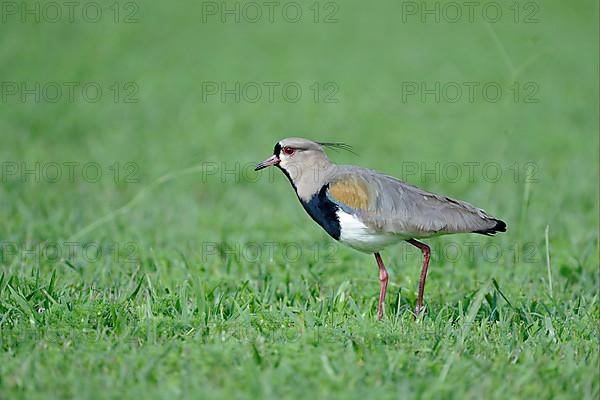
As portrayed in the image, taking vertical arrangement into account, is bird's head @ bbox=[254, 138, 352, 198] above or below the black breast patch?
above

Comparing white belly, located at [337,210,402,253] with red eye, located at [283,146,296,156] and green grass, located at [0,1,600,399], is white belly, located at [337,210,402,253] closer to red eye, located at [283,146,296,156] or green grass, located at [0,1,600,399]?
green grass, located at [0,1,600,399]

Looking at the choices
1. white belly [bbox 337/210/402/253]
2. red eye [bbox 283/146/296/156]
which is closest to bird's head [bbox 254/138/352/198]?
red eye [bbox 283/146/296/156]

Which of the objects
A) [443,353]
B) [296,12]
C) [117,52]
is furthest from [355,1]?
[443,353]

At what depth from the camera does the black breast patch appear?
4.88 m

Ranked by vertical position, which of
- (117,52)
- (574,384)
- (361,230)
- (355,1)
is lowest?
(574,384)

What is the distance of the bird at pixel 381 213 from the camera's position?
4.80 m

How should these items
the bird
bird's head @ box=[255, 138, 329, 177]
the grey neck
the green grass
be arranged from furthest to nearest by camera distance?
1. bird's head @ box=[255, 138, 329, 177]
2. the grey neck
3. the bird
4. the green grass

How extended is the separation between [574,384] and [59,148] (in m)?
6.38

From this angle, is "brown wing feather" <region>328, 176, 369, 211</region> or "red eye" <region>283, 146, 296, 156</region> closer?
"brown wing feather" <region>328, 176, 369, 211</region>

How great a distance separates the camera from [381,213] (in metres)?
4.81

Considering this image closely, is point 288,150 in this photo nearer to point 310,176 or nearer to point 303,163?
point 303,163

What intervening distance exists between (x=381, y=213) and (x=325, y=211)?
1.09ft

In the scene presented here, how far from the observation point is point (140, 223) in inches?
266

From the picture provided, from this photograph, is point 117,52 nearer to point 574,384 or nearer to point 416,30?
point 416,30
